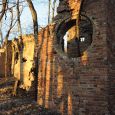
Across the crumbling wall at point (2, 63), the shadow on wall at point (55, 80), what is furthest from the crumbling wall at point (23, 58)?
the shadow on wall at point (55, 80)

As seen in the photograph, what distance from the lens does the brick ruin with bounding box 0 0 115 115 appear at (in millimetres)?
7418

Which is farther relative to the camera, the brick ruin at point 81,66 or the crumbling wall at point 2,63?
the crumbling wall at point 2,63

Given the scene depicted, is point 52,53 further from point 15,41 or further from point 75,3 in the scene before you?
point 15,41

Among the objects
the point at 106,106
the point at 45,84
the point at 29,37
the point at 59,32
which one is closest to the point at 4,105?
the point at 45,84

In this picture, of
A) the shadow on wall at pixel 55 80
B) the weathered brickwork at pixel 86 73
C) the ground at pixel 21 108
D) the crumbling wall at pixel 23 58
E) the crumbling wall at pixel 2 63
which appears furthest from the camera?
the crumbling wall at pixel 2 63

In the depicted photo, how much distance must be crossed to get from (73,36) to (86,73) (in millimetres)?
3800

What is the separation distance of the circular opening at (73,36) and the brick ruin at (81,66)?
3 centimetres

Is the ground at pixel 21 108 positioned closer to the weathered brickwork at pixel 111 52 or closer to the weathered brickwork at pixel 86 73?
the weathered brickwork at pixel 86 73

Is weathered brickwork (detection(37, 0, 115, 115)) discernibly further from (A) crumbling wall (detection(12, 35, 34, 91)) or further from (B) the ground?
(A) crumbling wall (detection(12, 35, 34, 91))

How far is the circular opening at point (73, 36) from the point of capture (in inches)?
338

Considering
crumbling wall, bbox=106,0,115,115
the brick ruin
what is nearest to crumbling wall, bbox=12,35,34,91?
the brick ruin

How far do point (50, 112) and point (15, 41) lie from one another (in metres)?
14.9

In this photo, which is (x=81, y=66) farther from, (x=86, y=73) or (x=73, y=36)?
(x=73, y=36)

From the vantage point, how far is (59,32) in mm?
8664
